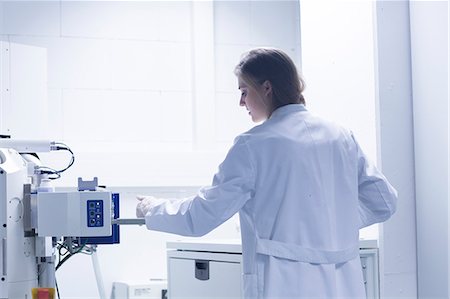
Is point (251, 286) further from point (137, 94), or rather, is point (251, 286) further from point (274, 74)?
point (137, 94)

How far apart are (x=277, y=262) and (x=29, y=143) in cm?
85

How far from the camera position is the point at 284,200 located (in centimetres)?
165

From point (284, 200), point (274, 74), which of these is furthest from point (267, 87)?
point (284, 200)

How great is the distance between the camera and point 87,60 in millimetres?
3277

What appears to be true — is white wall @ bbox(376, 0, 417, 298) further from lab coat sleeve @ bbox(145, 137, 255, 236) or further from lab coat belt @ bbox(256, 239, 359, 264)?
lab coat sleeve @ bbox(145, 137, 255, 236)

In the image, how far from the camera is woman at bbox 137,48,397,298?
165 centimetres

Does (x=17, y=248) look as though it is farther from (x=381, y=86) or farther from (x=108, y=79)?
(x=108, y=79)

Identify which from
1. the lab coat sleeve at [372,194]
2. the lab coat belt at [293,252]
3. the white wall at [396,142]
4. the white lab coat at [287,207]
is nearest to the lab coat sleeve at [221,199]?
the white lab coat at [287,207]

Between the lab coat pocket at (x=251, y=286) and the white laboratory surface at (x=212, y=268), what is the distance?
447mm

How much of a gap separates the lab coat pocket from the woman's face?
39 centimetres

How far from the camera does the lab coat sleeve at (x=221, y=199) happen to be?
1647 mm

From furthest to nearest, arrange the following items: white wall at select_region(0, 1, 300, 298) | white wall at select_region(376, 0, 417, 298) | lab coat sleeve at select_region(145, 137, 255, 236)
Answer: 1. white wall at select_region(0, 1, 300, 298)
2. white wall at select_region(376, 0, 417, 298)
3. lab coat sleeve at select_region(145, 137, 255, 236)

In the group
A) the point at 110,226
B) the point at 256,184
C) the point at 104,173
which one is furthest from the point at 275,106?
the point at 104,173

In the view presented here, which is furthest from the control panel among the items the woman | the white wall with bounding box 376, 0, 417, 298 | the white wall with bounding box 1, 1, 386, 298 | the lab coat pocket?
the white wall with bounding box 1, 1, 386, 298
